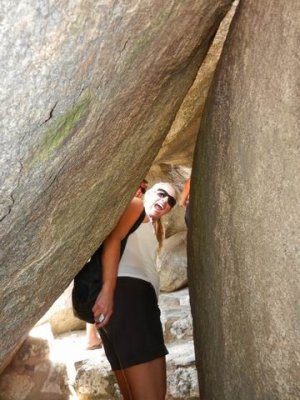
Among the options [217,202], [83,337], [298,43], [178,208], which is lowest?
[83,337]

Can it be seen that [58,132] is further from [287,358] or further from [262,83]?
[287,358]

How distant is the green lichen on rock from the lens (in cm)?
149

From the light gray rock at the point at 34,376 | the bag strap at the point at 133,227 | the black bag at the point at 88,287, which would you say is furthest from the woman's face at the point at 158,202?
the light gray rock at the point at 34,376

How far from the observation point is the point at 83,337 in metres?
7.12

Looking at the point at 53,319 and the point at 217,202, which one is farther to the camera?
the point at 53,319

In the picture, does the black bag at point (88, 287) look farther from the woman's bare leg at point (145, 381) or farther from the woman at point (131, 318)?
the woman's bare leg at point (145, 381)

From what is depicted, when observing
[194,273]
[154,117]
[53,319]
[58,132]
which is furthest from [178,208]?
[58,132]

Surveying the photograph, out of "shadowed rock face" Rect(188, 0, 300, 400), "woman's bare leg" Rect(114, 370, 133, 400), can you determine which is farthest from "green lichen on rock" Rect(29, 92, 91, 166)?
"woman's bare leg" Rect(114, 370, 133, 400)

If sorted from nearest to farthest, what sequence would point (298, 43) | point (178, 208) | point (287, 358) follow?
point (298, 43) < point (287, 358) < point (178, 208)

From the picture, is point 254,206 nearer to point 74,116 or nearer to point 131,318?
point 74,116

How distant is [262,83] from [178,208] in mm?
8636

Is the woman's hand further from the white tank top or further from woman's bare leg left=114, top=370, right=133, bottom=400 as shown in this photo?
woman's bare leg left=114, top=370, right=133, bottom=400

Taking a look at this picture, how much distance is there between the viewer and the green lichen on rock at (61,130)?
58.8 inches

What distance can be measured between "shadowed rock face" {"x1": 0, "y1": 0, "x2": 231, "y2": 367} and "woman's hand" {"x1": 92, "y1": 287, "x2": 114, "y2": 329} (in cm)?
21
